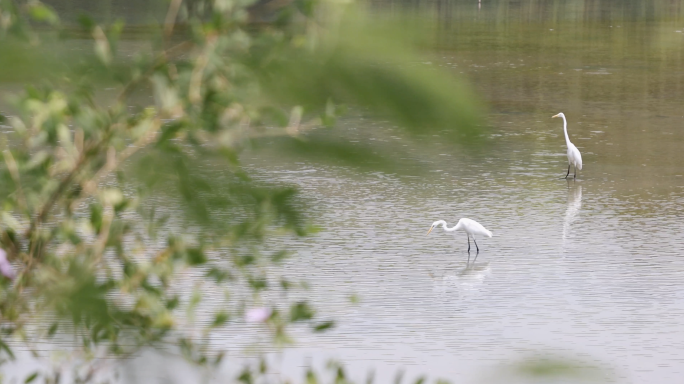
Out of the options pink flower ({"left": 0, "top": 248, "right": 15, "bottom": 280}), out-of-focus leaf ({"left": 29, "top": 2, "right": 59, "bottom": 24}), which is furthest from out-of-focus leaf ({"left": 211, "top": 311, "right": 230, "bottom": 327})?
out-of-focus leaf ({"left": 29, "top": 2, "right": 59, "bottom": 24})

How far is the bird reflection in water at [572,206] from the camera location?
9219mm

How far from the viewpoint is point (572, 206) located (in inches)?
389

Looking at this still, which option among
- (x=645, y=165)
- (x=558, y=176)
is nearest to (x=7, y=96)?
(x=558, y=176)

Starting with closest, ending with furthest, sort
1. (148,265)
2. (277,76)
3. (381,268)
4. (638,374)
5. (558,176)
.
A: (277,76), (148,265), (638,374), (381,268), (558,176)

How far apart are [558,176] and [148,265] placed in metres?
10.2

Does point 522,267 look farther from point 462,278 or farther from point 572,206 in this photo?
point 572,206

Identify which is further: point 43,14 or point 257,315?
point 257,315

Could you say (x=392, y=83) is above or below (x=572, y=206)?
above

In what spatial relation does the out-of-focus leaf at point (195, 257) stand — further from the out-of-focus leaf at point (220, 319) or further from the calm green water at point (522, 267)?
the calm green water at point (522, 267)

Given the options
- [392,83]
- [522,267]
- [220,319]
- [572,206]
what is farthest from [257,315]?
[572,206]

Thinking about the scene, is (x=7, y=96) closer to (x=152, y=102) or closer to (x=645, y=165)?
(x=152, y=102)

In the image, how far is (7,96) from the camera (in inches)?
16.1

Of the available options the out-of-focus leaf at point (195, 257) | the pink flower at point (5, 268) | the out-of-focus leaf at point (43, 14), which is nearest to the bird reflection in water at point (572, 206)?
the out-of-focus leaf at point (195, 257)

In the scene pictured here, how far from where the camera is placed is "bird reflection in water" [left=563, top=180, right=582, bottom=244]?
30.2 feet
